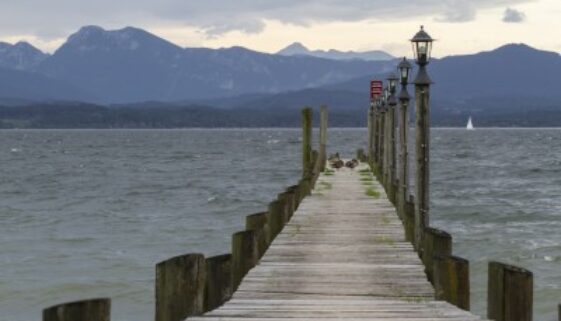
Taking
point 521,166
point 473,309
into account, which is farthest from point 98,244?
point 521,166

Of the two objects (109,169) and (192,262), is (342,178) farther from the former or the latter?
(109,169)

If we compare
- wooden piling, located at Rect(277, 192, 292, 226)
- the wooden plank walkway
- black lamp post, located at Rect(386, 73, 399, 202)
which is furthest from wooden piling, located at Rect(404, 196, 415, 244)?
black lamp post, located at Rect(386, 73, 399, 202)

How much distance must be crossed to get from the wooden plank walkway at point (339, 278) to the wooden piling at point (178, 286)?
0.27 metres

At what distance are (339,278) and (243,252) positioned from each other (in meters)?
1.25

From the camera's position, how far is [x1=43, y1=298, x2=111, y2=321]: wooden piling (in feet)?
16.6

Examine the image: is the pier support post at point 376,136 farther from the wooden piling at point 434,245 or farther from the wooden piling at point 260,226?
the wooden piling at point 434,245

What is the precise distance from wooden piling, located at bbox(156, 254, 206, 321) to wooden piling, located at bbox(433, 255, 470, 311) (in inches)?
98.1

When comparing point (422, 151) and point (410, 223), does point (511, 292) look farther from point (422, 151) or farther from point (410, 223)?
point (410, 223)

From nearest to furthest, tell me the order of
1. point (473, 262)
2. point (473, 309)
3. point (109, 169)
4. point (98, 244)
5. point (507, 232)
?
1. point (473, 309)
2. point (473, 262)
3. point (98, 244)
4. point (507, 232)
5. point (109, 169)

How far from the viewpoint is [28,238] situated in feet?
96.3

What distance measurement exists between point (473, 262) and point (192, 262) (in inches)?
644

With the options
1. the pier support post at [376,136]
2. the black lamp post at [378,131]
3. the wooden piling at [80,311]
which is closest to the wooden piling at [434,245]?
the wooden piling at [80,311]

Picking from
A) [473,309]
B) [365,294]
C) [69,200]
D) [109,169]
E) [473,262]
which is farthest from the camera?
[109,169]

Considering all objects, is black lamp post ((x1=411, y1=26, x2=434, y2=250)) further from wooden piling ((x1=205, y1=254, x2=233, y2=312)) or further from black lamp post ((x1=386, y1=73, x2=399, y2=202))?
black lamp post ((x1=386, y1=73, x2=399, y2=202))
